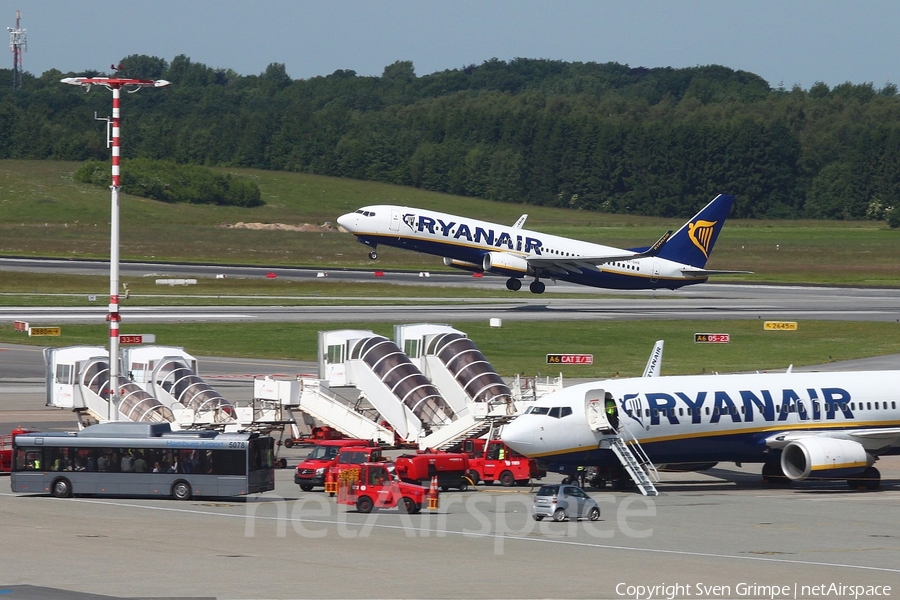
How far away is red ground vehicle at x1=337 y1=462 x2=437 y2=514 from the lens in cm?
4197

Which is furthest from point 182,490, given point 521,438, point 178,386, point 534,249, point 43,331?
point 534,249

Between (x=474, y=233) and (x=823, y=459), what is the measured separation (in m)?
67.1

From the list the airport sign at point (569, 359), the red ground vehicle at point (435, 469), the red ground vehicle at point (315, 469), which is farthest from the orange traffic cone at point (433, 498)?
the airport sign at point (569, 359)

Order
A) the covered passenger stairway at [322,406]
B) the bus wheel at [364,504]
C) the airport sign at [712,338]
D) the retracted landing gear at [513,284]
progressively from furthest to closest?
the retracted landing gear at [513,284]
the airport sign at [712,338]
the covered passenger stairway at [322,406]
the bus wheel at [364,504]

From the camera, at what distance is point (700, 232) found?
117875 millimetres

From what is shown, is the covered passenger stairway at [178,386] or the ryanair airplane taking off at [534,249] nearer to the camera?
the covered passenger stairway at [178,386]

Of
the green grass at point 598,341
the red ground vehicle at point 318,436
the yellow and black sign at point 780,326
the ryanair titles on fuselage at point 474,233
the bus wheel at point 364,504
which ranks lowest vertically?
the red ground vehicle at point 318,436

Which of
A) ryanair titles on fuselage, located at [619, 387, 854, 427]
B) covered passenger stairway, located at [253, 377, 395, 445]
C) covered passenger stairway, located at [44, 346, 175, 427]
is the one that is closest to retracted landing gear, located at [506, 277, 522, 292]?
covered passenger stairway, located at [253, 377, 395, 445]

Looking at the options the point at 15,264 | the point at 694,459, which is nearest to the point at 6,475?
the point at 694,459

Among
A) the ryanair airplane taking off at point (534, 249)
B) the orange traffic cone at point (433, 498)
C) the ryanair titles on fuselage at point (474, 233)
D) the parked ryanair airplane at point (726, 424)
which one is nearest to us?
the orange traffic cone at point (433, 498)

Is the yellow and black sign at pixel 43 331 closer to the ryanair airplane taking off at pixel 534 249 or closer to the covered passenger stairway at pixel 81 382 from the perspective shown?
the ryanair airplane taking off at pixel 534 249

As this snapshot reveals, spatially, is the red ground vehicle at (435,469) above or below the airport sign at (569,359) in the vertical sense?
below

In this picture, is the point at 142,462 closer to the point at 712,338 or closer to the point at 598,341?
the point at 598,341

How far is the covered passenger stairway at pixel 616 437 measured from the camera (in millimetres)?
46125
